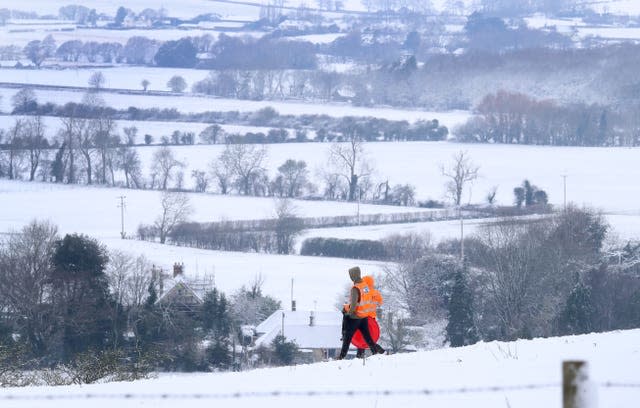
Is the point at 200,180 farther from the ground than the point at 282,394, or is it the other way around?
the point at 200,180

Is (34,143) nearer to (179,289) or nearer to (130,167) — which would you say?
(130,167)

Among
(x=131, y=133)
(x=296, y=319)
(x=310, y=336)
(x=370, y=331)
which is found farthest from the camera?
(x=131, y=133)

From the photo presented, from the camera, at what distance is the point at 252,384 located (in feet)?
26.1

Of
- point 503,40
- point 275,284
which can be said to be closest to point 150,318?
point 275,284

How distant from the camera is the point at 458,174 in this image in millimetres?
41531

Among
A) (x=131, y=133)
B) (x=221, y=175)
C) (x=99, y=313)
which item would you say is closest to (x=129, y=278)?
(x=99, y=313)

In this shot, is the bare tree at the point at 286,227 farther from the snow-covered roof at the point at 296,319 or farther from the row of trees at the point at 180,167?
the snow-covered roof at the point at 296,319

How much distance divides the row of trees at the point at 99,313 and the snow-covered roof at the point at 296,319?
0.47m

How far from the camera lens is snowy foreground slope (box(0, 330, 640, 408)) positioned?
7.21 m

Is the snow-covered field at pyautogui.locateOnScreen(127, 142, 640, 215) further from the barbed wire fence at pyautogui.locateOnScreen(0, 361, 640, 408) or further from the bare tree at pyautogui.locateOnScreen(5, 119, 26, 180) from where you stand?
the barbed wire fence at pyautogui.locateOnScreen(0, 361, 640, 408)

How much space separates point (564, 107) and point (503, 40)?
50.7m

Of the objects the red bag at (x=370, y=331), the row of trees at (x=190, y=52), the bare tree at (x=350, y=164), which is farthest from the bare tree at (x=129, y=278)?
the row of trees at (x=190, y=52)

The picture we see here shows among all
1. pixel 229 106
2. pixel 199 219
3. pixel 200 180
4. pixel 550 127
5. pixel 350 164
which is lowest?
pixel 199 219

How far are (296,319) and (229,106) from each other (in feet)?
168
